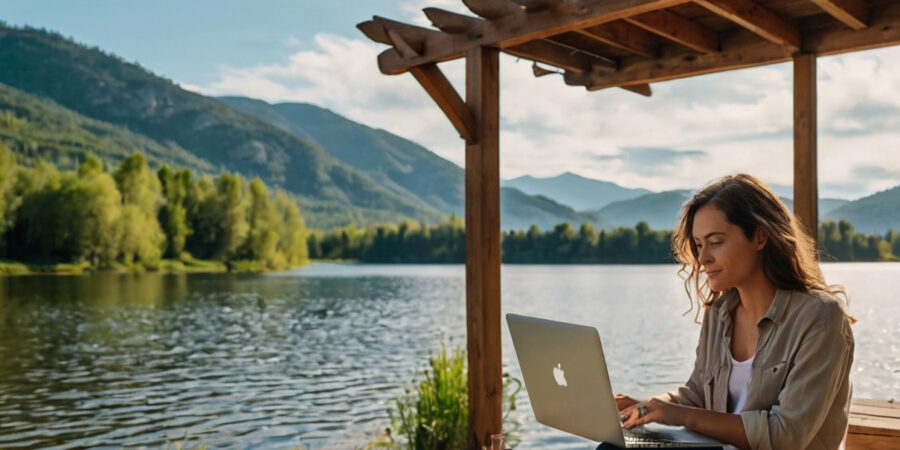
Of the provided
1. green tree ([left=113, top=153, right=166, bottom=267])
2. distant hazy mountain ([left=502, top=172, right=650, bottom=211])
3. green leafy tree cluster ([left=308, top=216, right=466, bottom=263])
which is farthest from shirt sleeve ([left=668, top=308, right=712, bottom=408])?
distant hazy mountain ([left=502, top=172, right=650, bottom=211])

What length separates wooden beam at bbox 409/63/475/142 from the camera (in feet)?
12.0

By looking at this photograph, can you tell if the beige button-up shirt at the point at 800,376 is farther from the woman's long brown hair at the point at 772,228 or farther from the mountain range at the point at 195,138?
the mountain range at the point at 195,138

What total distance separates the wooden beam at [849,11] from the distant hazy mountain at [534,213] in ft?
198

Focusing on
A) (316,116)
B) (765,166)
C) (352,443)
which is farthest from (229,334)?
(316,116)

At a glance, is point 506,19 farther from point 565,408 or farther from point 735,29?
point 565,408

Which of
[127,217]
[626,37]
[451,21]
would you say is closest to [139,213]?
[127,217]

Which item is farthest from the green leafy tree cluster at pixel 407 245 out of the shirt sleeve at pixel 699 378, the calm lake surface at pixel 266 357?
the shirt sleeve at pixel 699 378

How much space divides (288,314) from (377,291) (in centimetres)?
1085

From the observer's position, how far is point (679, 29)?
350 centimetres

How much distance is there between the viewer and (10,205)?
40.9 m

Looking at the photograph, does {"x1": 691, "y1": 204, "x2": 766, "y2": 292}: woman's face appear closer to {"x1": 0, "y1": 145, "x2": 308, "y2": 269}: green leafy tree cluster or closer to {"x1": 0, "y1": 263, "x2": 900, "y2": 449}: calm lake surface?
{"x1": 0, "y1": 263, "x2": 900, "y2": 449}: calm lake surface

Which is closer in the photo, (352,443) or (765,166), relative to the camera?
(352,443)

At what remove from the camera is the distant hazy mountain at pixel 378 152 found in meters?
112

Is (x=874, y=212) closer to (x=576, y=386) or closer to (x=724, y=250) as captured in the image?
(x=724, y=250)
